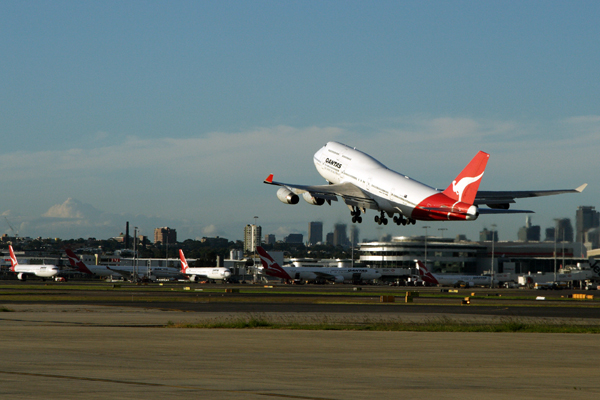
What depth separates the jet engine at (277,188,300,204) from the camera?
81125mm

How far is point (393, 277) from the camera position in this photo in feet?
653

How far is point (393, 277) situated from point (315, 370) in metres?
181

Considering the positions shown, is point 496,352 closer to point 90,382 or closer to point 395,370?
point 395,370

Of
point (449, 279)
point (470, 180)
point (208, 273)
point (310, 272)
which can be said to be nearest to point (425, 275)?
point (449, 279)

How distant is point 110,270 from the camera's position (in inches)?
6885

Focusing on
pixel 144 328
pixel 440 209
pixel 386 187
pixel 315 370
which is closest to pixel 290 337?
pixel 144 328

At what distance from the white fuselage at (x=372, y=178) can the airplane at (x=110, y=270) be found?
88.5 m

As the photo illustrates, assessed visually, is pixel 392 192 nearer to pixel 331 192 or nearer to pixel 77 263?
pixel 331 192

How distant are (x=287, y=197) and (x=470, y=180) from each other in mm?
20465

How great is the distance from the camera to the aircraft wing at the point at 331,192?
263 ft

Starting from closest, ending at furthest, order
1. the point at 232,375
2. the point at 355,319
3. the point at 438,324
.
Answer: the point at 232,375, the point at 438,324, the point at 355,319

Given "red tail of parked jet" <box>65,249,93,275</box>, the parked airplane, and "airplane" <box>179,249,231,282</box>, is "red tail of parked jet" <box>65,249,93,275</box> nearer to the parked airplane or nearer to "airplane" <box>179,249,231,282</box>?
"airplane" <box>179,249,231,282</box>

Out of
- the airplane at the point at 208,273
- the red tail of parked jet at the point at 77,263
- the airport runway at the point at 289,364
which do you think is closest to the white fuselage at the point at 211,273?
the airplane at the point at 208,273

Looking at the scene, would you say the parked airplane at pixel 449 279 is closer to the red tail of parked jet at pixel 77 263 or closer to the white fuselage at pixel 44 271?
the red tail of parked jet at pixel 77 263
